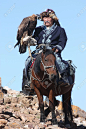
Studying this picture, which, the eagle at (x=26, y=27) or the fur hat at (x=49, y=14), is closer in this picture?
the eagle at (x=26, y=27)

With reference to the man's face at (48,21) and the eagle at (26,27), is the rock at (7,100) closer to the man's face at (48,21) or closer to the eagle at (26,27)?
the eagle at (26,27)

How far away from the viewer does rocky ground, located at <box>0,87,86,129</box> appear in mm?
10328

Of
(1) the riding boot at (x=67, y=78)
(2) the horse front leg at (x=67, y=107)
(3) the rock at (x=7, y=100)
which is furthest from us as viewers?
(3) the rock at (x=7, y=100)

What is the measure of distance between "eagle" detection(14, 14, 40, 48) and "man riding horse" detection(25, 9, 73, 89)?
1.22 feet

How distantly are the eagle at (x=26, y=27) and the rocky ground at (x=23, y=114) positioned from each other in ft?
8.70

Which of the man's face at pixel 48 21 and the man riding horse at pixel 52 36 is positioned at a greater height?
the man's face at pixel 48 21

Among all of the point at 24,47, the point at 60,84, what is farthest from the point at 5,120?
the point at 24,47

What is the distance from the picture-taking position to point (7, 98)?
13930 millimetres

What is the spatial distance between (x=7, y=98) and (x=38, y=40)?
3654 mm

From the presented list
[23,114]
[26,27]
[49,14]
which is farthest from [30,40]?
[23,114]

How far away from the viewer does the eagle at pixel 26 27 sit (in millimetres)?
11938

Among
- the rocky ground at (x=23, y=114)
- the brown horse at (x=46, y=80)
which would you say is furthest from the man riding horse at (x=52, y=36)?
the rocky ground at (x=23, y=114)

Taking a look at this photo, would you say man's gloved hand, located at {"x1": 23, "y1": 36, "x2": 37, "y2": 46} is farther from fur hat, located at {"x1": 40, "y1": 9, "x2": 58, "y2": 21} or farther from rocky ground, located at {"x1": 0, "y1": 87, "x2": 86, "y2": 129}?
rocky ground, located at {"x1": 0, "y1": 87, "x2": 86, "y2": 129}

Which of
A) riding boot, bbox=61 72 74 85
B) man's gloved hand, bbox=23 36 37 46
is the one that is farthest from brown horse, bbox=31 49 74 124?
man's gloved hand, bbox=23 36 37 46
